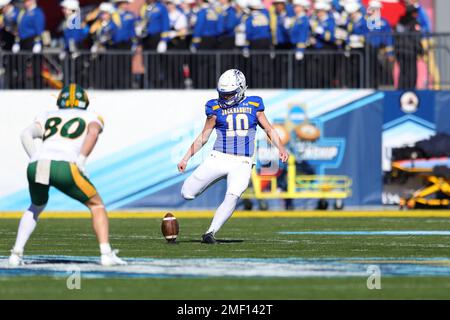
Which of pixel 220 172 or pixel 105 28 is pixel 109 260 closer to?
pixel 220 172

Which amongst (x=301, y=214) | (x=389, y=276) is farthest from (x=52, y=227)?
(x=389, y=276)

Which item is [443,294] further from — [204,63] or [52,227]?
[204,63]

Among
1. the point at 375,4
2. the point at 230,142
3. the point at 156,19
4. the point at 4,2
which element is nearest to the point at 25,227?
the point at 230,142

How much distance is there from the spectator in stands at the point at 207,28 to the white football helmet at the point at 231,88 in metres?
10.5

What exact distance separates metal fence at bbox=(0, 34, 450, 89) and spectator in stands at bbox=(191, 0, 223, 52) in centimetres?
30

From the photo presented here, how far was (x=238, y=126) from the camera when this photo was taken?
55.8ft

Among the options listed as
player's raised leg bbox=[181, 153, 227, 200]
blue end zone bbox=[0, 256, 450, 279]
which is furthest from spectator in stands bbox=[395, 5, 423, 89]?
blue end zone bbox=[0, 256, 450, 279]

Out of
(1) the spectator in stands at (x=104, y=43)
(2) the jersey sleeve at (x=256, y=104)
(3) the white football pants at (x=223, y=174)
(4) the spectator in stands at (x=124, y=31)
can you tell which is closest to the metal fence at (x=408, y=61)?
(4) the spectator in stands at (x=124, y=31)

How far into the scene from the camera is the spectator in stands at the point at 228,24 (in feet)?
90.0

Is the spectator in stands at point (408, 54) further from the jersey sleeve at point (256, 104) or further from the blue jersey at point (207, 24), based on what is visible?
the jersey sleeve at point (256, 104)

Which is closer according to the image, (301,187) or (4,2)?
(301,187)

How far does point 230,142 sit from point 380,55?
11430mm

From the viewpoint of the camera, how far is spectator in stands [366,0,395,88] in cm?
2766

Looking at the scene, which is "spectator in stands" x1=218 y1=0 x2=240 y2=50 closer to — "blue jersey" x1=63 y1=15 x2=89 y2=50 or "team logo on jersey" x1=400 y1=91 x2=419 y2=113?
"blue jersey" x1=63 y1=15 x2=89 y2=50
